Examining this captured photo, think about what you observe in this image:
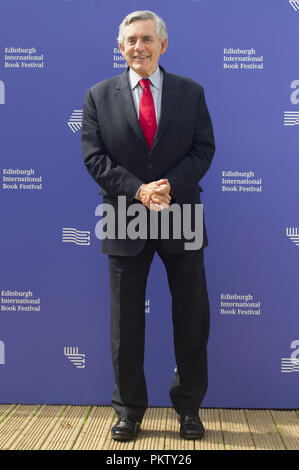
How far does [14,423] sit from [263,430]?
1280 mm

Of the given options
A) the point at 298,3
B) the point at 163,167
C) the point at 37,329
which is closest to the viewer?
the point at 163,167

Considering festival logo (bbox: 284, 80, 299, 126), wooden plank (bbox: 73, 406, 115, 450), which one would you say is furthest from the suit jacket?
wooden plank (bbox: 73, 406, 115, 450)

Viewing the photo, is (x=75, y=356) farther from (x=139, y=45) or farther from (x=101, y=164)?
(x=139, y=45)

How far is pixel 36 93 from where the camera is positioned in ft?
10.6

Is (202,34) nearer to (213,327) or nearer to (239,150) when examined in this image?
(239,150)

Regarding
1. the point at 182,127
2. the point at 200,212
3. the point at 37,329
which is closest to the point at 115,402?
the point at 37,329

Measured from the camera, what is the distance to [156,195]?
103 inches

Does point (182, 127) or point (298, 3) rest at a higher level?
point (298, 3)

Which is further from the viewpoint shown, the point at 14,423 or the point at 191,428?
the point at 14,423

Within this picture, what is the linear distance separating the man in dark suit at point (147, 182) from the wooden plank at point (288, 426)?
1.43 ft

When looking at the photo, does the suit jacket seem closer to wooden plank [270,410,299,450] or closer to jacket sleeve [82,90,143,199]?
jacket sleeve [82,90,143,199]

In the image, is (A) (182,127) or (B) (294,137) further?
(B) (294,137)

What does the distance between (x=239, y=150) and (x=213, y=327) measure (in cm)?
99

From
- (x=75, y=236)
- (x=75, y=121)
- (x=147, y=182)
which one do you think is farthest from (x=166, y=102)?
(x=75, y=236)
